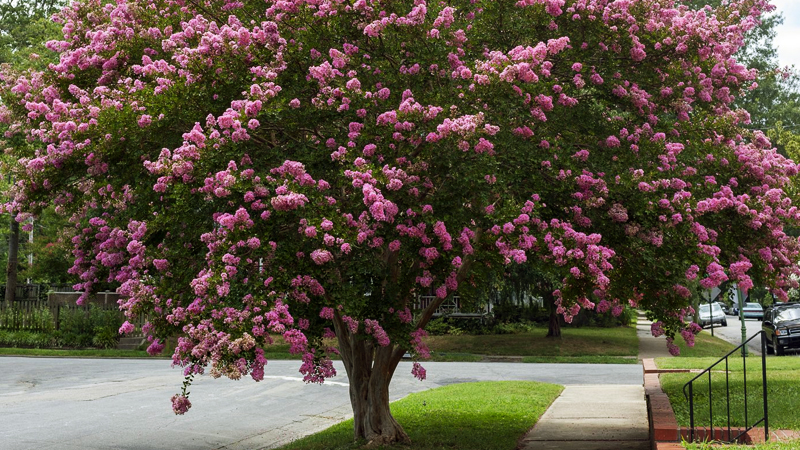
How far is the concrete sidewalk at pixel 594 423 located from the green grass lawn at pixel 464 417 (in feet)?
0.92

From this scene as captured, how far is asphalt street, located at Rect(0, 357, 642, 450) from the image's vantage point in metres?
12.0

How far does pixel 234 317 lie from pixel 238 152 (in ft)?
6.62

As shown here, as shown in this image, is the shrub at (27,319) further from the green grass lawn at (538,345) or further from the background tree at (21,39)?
the green grass lawn at (538,345)

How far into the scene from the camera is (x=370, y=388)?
1102 cm

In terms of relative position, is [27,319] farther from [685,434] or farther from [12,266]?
[685,434]

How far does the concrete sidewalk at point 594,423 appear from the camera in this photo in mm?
11031

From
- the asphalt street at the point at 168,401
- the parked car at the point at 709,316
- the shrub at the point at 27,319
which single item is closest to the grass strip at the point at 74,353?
the asphalt street at the point at 168,401

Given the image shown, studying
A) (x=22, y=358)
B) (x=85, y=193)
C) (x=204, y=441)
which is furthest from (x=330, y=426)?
(x=22, y=358)

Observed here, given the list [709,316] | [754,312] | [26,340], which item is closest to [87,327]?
[26,340]

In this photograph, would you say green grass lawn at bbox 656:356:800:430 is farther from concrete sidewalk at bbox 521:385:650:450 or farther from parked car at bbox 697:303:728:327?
parked car at bbox 697:303:728:327

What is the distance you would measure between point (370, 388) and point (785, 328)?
1997 cm

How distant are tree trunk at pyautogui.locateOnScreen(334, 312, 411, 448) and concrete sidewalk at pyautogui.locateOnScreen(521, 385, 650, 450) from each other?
6.23 ft

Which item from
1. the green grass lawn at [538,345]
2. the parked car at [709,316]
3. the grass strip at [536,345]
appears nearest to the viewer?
the green grass lawn at [538,345]

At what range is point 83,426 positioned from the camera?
496 inches
